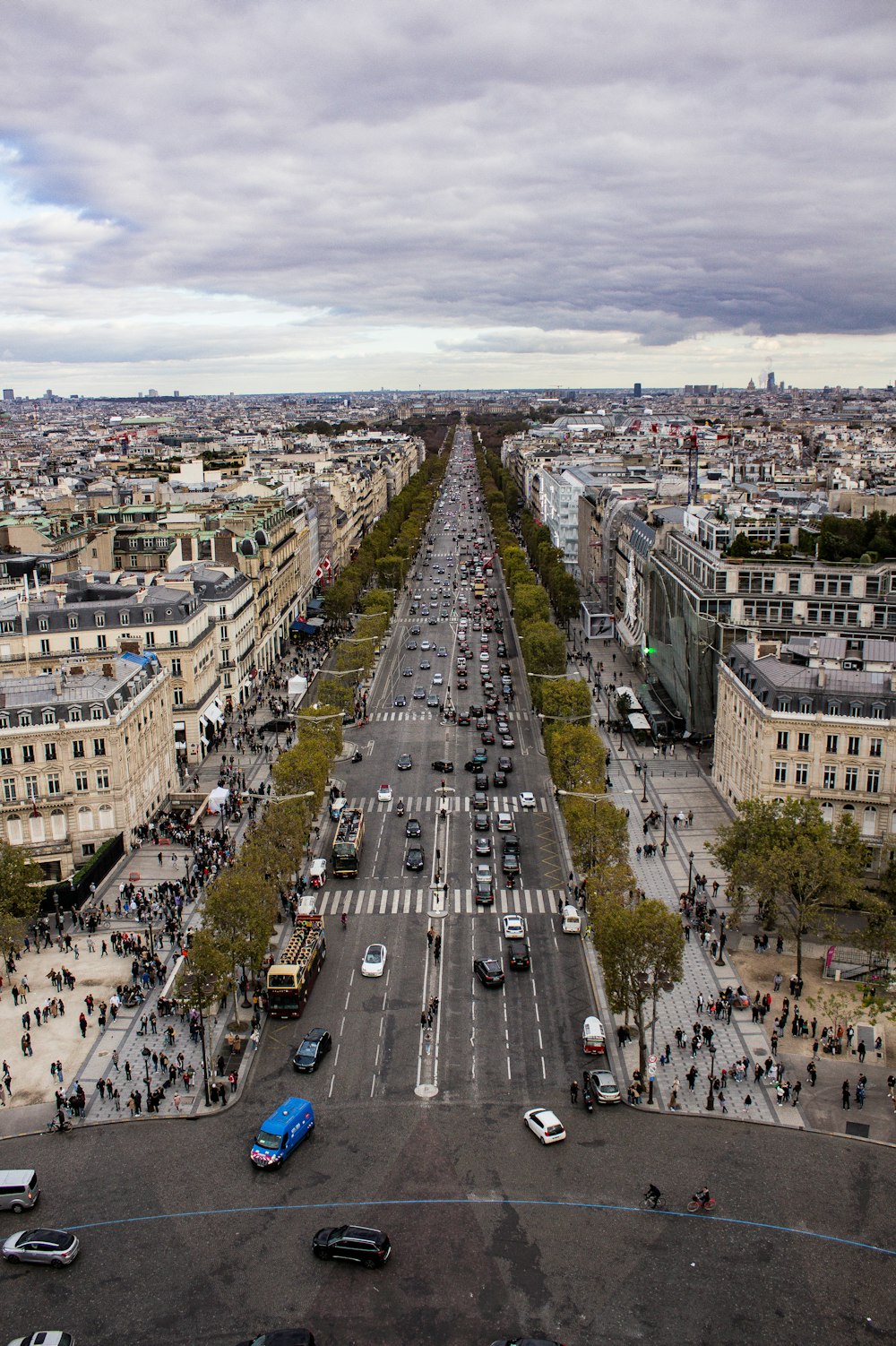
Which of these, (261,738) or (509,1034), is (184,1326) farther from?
(261,738)

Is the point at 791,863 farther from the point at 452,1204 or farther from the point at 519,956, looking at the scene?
the point at 452,1204

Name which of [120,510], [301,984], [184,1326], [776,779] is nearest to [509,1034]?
[301,984]

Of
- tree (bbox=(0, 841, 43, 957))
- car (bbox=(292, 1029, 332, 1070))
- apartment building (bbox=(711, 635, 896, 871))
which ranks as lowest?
car (bbox=(292, 1029, 332, 1070))

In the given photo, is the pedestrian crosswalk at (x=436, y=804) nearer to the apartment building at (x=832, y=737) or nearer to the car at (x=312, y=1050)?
the apartment building at (x=832, y=737)

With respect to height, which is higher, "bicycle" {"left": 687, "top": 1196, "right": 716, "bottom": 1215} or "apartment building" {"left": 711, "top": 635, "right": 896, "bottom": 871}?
"apartment building" {"left": 711, "top": 635, "right": 896, "bottom": 871}

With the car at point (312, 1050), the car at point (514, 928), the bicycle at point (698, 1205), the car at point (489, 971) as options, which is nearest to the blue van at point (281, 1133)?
the car at point (312, 1050)

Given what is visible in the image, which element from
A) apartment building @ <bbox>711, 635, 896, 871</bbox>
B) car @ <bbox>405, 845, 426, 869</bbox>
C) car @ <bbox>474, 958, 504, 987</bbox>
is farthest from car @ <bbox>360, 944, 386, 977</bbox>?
apartment building @ <bbox>711, 635, 896, 871</bbox>

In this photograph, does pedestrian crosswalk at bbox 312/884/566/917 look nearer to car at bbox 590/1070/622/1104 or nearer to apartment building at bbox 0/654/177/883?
apartment building at bbox 0/654/177/883
